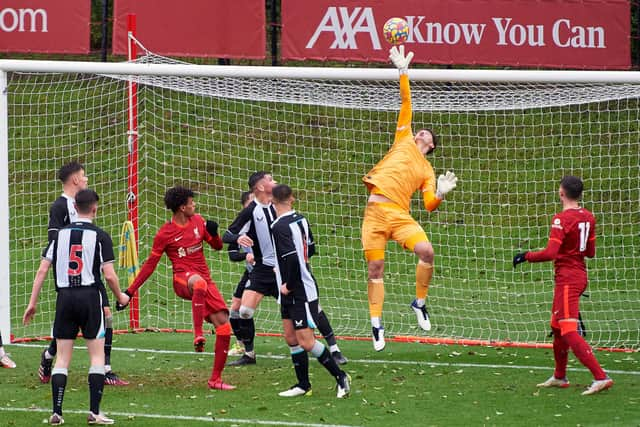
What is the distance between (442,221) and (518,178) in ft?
5.16

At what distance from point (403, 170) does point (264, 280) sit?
1.91 metres

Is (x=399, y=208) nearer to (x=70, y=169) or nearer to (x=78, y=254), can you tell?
(x=70, y=169)

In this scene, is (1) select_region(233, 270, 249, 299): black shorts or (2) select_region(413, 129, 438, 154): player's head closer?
(2) select_region(413, 129, 438, 154): player's head

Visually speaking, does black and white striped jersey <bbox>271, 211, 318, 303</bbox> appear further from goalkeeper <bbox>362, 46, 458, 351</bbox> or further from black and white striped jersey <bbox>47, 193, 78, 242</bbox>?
black and white striped jersey <bbox>47, 193, 78, 242</bbox>

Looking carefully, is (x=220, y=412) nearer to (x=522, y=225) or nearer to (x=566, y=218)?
(x=566, y=218)

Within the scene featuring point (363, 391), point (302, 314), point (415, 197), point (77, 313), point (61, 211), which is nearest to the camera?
point (77, 313)

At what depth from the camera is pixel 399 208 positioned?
36.5ft

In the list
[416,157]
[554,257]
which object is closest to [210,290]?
[416,157]

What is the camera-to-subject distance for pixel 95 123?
21828mm

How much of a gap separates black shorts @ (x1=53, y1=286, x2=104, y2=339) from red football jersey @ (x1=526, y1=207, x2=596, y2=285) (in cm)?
390

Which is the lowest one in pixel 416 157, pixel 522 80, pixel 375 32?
pixel 416 157

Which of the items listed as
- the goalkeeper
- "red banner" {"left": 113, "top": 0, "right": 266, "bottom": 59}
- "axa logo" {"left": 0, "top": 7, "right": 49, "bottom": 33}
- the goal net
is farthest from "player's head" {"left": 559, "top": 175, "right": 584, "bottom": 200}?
"axa logo" {"left": 0, "top": 7, "right": 49, "bottom": 33}

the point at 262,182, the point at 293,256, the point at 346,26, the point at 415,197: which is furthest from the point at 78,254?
the point at 415,197

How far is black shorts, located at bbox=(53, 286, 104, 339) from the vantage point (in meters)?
8.80
